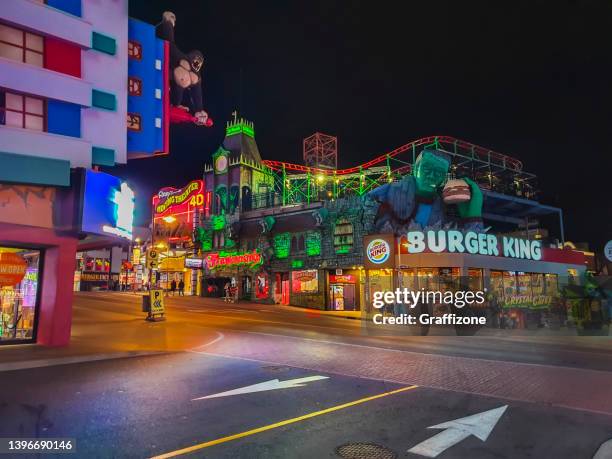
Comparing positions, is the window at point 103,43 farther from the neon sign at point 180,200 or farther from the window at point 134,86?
the neon sign at point 180,200

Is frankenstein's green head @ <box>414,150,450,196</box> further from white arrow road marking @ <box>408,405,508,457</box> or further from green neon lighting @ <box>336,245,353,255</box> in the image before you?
white arrow road marking @ <box>408,405,508,457</box>

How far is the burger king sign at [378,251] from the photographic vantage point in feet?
93.9

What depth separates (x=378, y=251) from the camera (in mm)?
29078

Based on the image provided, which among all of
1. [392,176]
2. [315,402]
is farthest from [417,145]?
[315,402]

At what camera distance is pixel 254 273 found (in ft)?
145

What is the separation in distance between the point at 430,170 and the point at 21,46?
26191 mm

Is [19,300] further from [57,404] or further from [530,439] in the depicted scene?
[530,439]

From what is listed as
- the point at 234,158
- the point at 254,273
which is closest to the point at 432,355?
the point at 254,273

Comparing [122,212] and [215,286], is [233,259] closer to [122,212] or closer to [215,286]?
[215,286]

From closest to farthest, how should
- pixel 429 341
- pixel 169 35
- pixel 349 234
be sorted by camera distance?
pixel 429 341
pixel 169 35
pixel 349 234

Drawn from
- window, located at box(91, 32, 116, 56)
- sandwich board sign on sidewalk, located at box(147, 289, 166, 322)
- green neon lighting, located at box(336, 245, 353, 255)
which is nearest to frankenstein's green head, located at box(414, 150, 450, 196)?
green neon lighting, located at box(336, 245, 353, 255)

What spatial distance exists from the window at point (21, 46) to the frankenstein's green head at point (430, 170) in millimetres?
25204

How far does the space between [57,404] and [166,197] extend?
59.5 m

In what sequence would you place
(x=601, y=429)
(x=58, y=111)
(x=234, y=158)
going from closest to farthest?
1. (x=601, y=429)
2. (x=58, y=111)
3. (x=234, y=158)
